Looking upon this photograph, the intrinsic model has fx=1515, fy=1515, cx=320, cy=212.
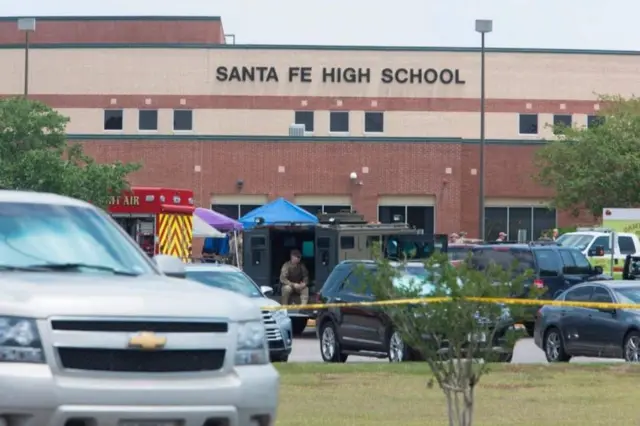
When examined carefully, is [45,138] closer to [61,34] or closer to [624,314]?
[624,314]

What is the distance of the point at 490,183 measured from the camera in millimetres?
61562

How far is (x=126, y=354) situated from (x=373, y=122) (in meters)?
58.0

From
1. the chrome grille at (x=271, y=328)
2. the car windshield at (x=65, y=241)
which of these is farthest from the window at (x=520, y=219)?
the car windshield at (x=65, y=241)

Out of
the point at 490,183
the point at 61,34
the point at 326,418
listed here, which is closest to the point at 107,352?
the point at 326,418

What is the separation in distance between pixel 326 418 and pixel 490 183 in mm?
47284

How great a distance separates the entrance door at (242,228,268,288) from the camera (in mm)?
34625

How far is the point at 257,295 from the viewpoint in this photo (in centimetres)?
2356

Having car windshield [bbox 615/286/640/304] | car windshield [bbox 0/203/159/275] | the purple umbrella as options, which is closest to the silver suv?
car windshield [bbox 0/203/159/275]

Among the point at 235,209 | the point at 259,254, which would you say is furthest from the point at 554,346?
the point at 235,209

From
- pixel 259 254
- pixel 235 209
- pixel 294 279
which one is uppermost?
pixel 235 209

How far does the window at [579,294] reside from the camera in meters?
26.4

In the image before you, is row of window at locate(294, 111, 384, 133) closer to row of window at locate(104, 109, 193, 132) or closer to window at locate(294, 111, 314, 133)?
window at locate(294, 111, 314, 133)

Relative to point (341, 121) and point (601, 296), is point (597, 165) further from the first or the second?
point (601, 296)

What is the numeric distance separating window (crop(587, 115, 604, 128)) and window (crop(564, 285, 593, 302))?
31930mm
